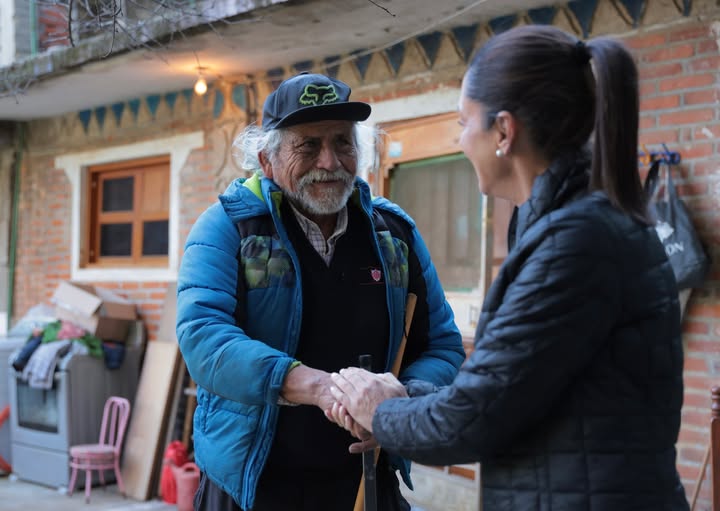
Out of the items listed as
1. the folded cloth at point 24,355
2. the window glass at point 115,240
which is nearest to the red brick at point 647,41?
the window glass at point 115,240

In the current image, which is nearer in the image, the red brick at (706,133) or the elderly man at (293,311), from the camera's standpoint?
the elderly man at (293,311)

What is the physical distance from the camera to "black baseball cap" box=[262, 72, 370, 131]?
7.97 ft

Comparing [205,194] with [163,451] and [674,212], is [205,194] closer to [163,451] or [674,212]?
[163,451]

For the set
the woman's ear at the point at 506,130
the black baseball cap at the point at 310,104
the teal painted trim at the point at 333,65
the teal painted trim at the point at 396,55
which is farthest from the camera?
the teal painted trim at the point at 333,65

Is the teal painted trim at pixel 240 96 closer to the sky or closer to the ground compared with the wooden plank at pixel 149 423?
closer to the sky

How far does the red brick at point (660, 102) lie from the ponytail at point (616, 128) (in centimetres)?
341

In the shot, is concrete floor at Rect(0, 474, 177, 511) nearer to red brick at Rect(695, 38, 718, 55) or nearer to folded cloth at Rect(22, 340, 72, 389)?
folded cloth at Rect(22, 340, 72, 389)

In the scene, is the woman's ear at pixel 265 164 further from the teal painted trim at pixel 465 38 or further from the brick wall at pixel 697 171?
the teal painted trim at pixel 465 38

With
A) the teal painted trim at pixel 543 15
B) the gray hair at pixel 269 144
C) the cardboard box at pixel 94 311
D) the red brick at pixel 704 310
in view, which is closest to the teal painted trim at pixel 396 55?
the teal painted trim at pixel 543 15

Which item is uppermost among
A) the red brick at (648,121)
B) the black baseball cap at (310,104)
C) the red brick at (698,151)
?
the red brick at (648,121)

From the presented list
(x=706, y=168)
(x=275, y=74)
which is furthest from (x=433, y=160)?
(x=706, y=168)

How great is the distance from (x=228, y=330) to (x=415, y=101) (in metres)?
4.06

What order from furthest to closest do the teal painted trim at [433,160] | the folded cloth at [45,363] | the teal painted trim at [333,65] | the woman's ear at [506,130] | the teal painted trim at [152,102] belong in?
the teal painted trim at [152,102] → the folded cloth at [45,363] → the teal painted trim at [333,65] → the teal painted trim at [433,160] → the woman's ear at [506,130]

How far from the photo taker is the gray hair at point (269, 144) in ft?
8.29
